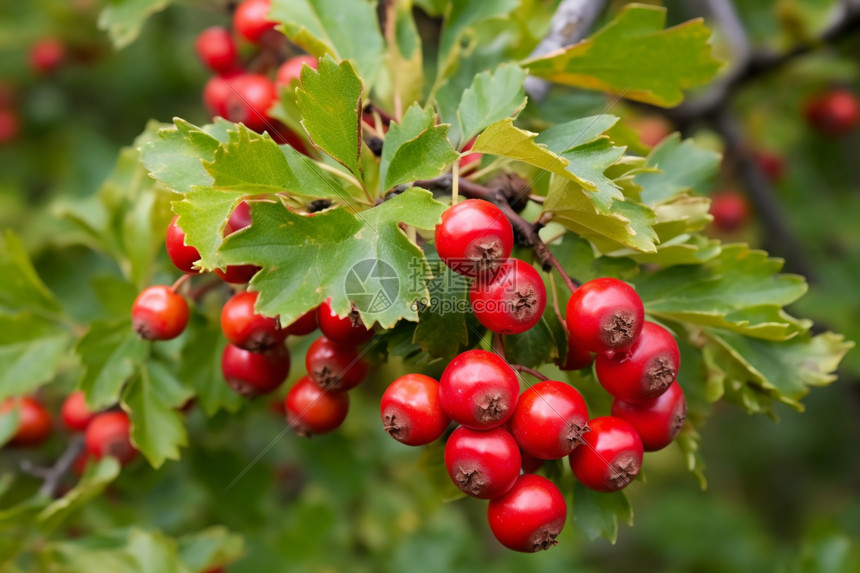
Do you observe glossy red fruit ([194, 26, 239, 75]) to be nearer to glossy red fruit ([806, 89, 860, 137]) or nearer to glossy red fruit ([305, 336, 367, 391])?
glossy red fruit ([305, 336, 367, 391])

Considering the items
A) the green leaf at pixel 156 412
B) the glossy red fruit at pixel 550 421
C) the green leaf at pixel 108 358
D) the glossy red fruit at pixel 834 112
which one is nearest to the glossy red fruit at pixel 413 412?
the glossy red fruit at pixel 550 421

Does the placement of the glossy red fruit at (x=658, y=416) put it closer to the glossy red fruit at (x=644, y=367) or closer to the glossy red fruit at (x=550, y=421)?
the glossy red fruit at (x=644, y=367)

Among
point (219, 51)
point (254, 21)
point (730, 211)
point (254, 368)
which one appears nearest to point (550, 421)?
point (254, 368)

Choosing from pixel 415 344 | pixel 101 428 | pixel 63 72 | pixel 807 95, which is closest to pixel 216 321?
pixel 101 428

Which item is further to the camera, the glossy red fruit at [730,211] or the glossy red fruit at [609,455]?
the glossy red fruit at [730,211]

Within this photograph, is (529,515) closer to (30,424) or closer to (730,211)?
(30,424)

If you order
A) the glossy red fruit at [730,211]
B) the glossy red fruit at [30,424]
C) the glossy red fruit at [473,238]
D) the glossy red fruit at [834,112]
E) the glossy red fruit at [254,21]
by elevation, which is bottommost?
the glossy red fruit at [730,211]
